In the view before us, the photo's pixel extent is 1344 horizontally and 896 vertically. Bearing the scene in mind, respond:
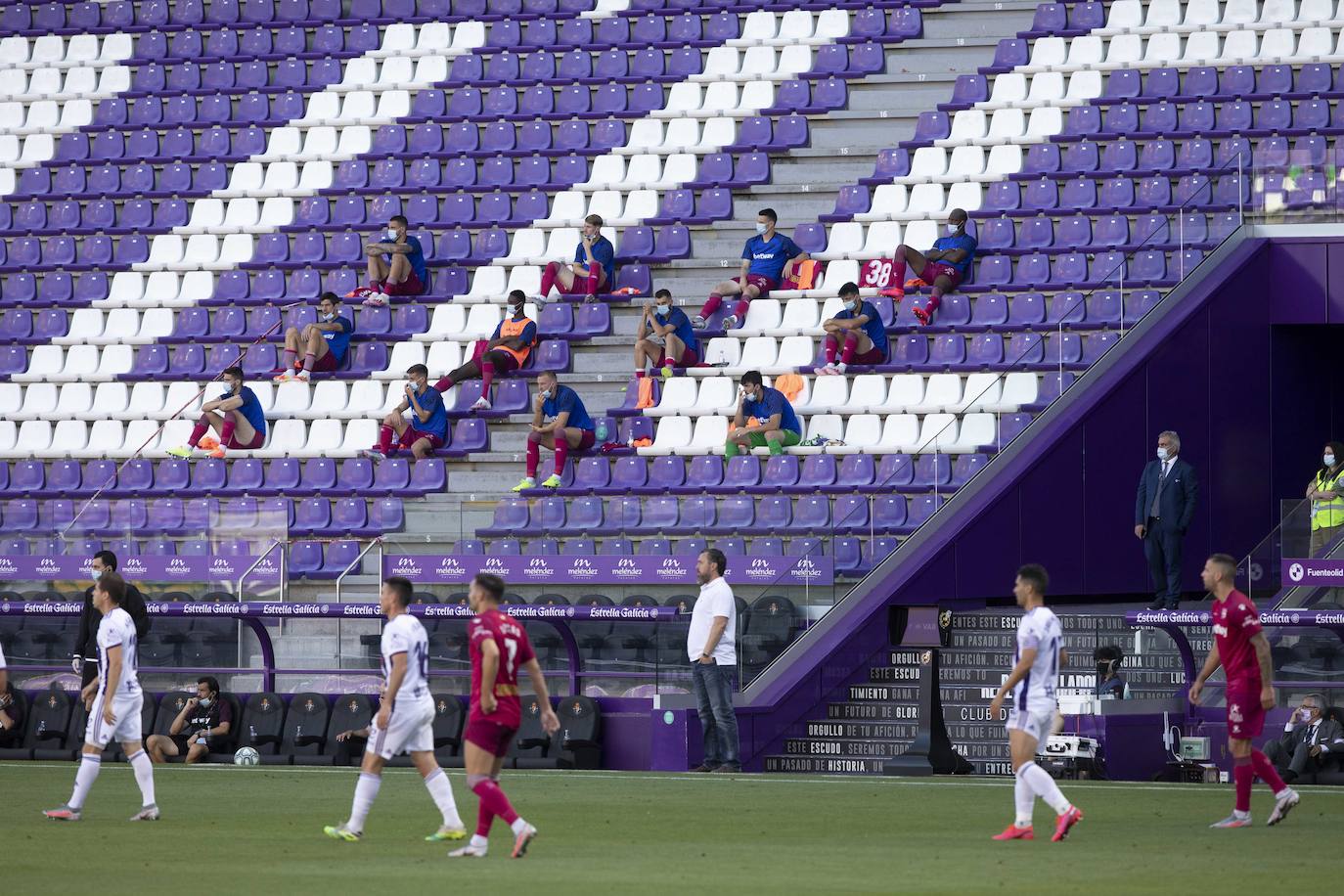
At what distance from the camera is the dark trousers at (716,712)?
18.7 metres

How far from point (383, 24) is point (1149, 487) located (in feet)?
51.7

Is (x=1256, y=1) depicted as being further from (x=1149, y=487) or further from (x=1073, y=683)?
(x=1073, y=683)

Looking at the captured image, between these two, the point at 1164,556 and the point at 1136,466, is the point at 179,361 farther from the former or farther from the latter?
the point at 1164,556

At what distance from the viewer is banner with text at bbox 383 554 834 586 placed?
21.0 metres

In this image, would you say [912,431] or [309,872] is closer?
[309,872]

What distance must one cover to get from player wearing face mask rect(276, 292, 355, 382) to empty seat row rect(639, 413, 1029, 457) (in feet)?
15.7

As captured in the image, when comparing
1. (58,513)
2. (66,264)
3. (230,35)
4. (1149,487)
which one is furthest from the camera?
(230,35)

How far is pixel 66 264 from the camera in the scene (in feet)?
101

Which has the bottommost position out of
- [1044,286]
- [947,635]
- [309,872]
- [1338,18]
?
[309,872]

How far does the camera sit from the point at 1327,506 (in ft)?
65.8

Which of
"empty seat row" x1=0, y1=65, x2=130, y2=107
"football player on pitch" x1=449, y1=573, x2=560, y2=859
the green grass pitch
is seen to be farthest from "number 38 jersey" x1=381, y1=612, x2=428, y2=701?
"empty seat row" x1=0, y1=65, x2=130, y2=107

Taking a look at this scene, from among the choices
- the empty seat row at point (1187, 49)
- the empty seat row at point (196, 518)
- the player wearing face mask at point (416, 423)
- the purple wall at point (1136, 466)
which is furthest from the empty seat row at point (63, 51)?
the purple wall at point (1136, 466)

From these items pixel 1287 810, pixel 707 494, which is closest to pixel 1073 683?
pixel 707 494

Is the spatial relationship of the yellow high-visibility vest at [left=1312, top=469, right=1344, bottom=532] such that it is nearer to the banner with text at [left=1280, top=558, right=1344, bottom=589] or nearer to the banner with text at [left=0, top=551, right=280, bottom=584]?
the banner with text at [left=1280, top=558, right=1344, bottom=589]
